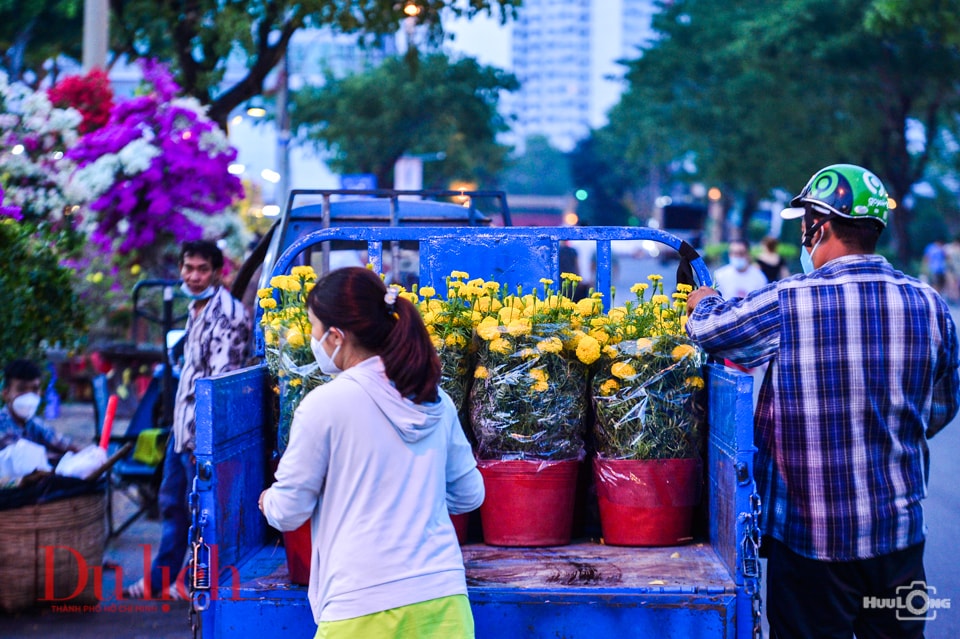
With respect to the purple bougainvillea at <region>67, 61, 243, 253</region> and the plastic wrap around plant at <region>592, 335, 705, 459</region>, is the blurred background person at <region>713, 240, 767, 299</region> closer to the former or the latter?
the purple bougainvillea at <region>67, 61, 243, 253</region>

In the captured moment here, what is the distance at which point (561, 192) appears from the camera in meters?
154

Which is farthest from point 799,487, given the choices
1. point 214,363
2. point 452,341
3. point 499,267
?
point 214,363

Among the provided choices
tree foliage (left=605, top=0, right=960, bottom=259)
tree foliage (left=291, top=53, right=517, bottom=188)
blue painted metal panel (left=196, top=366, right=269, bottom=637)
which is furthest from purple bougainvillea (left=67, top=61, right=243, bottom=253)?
tree foliage (left=291, top=53, right=517, bottom=188)

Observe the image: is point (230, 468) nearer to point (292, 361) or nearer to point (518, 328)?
point (292, 361)

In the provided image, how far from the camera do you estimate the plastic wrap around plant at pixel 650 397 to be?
3816mm

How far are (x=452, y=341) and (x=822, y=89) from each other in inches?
A: 1143

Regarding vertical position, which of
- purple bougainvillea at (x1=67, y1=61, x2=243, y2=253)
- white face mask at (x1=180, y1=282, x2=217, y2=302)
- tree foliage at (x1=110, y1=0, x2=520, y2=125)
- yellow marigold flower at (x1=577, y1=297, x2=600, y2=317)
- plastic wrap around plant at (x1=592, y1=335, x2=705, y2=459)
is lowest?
plastic wrap around plant at (x1=592, y1=335, x2=705, y2=459)

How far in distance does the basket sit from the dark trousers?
3.94m

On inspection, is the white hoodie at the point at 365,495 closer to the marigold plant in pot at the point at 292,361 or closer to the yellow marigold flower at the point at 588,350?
the marigold plant in pot at the point at 292,361

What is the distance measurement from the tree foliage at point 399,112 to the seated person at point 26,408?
29833mm

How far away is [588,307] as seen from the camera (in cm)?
404

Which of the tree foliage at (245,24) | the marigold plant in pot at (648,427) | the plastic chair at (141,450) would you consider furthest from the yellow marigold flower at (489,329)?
the tree foliage at (245,24)

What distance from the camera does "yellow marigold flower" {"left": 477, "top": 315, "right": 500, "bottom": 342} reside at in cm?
380

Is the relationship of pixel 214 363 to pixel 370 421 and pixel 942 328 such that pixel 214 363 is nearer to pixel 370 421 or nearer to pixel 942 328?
pixel 370 421
